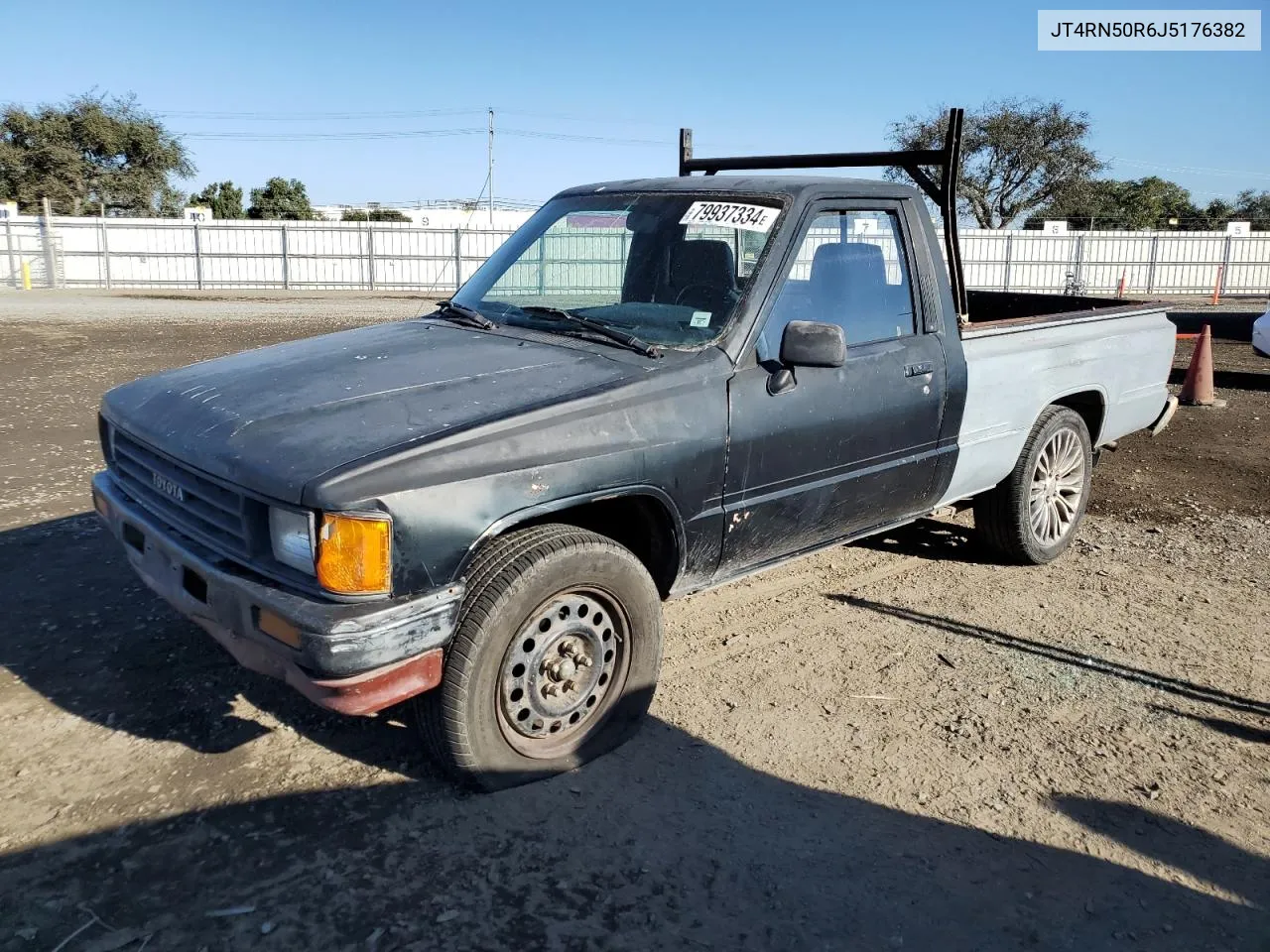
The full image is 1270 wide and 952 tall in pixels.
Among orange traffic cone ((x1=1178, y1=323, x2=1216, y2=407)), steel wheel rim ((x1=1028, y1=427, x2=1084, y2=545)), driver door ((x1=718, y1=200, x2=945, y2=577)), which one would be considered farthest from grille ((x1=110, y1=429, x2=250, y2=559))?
orange traffic cone ((x1=1178, y1=323, x2=1216, y2=407))

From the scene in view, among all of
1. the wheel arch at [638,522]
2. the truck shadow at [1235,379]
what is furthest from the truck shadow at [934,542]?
the truck shadow at [1235,379]

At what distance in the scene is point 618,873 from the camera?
289cm

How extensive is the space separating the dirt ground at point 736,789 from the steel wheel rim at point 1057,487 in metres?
0.29

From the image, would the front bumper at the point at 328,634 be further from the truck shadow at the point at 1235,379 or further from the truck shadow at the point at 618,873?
the truck shadow at the point at 1235,379

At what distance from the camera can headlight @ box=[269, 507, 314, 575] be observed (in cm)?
282

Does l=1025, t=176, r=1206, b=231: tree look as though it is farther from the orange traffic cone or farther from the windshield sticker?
the windshield sticker

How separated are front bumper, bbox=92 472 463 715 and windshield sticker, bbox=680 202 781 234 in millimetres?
1959

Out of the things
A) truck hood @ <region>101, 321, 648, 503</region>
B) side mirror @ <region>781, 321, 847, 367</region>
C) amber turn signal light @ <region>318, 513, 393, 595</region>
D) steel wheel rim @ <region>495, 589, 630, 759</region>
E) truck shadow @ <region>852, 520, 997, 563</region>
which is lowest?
truck shadow @ <region>852, 520, 997, 563</region>

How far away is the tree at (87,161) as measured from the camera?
4434cm

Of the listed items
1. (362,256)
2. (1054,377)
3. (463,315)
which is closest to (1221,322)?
(1054,377)

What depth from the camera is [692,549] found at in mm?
3652

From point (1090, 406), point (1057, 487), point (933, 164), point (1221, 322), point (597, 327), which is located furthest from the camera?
point (1221, 322)

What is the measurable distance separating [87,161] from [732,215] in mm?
51208

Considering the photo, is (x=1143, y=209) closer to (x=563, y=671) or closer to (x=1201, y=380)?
(x=1201, y=380)
